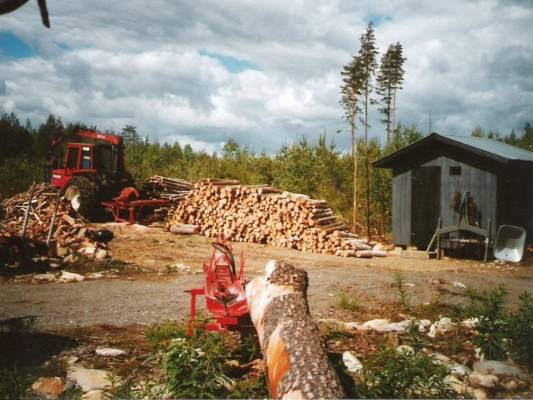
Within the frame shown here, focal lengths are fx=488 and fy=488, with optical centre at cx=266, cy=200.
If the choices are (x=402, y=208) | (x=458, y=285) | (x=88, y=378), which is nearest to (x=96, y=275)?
(x=88, y=378)

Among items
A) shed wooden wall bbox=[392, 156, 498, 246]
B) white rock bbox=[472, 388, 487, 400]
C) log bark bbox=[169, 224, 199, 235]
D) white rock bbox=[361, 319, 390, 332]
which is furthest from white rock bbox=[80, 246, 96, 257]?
white rock bbox=[472, 388, 487, 400]

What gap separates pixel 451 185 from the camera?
14.1 metres

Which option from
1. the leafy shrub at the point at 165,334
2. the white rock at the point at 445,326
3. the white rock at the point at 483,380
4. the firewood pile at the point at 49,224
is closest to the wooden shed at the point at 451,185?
the white rock at the point at 445,326

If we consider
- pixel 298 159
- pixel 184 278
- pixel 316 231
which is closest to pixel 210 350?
pixel 184 278

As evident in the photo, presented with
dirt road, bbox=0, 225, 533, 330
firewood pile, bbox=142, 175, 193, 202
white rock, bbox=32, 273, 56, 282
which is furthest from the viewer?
firewood pile, bbox=142, 175, 193, 202

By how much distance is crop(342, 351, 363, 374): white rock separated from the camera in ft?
16.7

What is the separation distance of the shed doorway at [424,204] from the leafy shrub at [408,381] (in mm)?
10675

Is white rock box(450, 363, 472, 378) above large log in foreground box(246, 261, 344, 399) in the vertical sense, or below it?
below

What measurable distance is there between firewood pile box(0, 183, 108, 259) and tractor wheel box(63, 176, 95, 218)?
356 mm

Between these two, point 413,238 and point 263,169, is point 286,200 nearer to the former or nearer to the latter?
point 413,238

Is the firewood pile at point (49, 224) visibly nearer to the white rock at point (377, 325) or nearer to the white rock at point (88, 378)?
the white rock at point (88, 378)

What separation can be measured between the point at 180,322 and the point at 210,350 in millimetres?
2438

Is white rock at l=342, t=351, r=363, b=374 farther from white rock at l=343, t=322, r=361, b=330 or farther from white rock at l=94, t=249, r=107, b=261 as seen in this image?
white rock at l=94, t=249, r=107, b=261

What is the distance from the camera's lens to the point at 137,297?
329 inches
